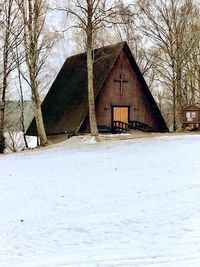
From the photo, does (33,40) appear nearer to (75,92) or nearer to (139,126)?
(75,92)

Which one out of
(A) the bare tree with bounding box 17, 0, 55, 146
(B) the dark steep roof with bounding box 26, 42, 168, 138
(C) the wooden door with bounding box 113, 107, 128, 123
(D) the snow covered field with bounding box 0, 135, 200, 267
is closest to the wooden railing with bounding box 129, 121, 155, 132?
(C) the wooden door with bounding box 113, 107, 128, 123

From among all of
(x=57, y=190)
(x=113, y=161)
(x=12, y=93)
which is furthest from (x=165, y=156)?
(x=12, y=93)

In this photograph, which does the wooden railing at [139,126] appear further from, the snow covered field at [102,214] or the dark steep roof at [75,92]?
the snow covered field at [102,214]

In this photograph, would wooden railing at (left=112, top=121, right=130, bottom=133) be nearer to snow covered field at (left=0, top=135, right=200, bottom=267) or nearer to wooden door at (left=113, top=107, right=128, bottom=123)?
wooden door at (left=113, top=107, right=128, bottom=123)

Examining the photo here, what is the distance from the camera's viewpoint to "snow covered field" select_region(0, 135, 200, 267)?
6.49 meters

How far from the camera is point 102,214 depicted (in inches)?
335

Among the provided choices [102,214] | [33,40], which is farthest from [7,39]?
[102,214]

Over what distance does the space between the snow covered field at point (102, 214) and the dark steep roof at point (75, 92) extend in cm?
1274

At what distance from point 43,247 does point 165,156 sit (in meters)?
9.38

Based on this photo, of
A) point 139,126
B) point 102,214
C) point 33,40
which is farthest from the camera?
point 139,126

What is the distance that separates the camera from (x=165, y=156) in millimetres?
15711

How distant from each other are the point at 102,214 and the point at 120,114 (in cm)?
2022

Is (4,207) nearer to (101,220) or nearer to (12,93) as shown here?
(101,220)

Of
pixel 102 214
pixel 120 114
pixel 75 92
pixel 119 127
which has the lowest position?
pixel 102 214
